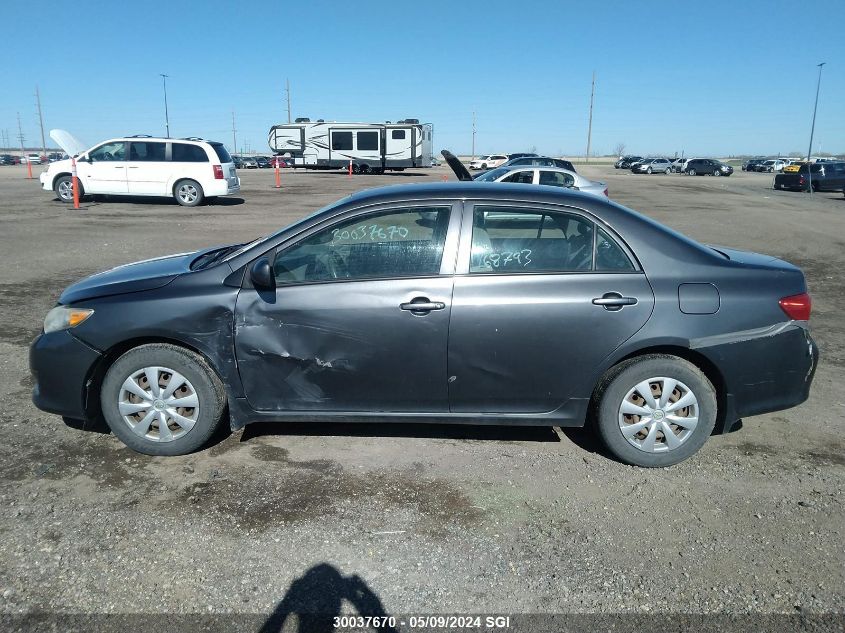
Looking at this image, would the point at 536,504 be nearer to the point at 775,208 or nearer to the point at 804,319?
Result: the point at 804,319

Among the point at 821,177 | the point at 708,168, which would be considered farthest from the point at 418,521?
the point at 708,168

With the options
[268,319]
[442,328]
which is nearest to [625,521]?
[442,328]

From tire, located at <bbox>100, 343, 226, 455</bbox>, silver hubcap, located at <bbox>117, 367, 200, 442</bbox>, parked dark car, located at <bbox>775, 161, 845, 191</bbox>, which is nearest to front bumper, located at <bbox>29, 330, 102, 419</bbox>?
tire, located at <bbox>100, 343, 226, 455</bbox>

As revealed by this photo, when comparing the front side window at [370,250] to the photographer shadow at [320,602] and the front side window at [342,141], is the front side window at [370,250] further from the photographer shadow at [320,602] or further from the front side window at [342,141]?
the front side window at [342,141]

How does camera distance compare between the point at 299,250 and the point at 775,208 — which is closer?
the point at 299,250

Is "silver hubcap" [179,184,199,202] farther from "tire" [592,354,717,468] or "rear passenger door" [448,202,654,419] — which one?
"tire" [592,354,717,468]

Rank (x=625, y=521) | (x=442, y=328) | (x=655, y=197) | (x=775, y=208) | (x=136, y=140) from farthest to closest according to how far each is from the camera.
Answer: (x=655, y=197) → (x=775, y=208) → (x=136, y=140) → (x=442, y=328) → (x=625, y=521)

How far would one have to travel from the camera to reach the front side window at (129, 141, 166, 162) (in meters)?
18.6

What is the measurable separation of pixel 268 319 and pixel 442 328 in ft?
3.36

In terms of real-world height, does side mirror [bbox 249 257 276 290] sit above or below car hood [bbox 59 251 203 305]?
above

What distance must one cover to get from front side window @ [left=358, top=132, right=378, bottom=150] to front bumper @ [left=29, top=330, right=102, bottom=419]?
4179 centimetres

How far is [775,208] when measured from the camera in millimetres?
23109

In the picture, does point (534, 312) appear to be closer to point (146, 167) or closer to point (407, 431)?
point (407, 431)

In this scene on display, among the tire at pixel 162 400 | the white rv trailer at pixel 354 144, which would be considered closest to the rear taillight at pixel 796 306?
the tire at pixel 162 400
